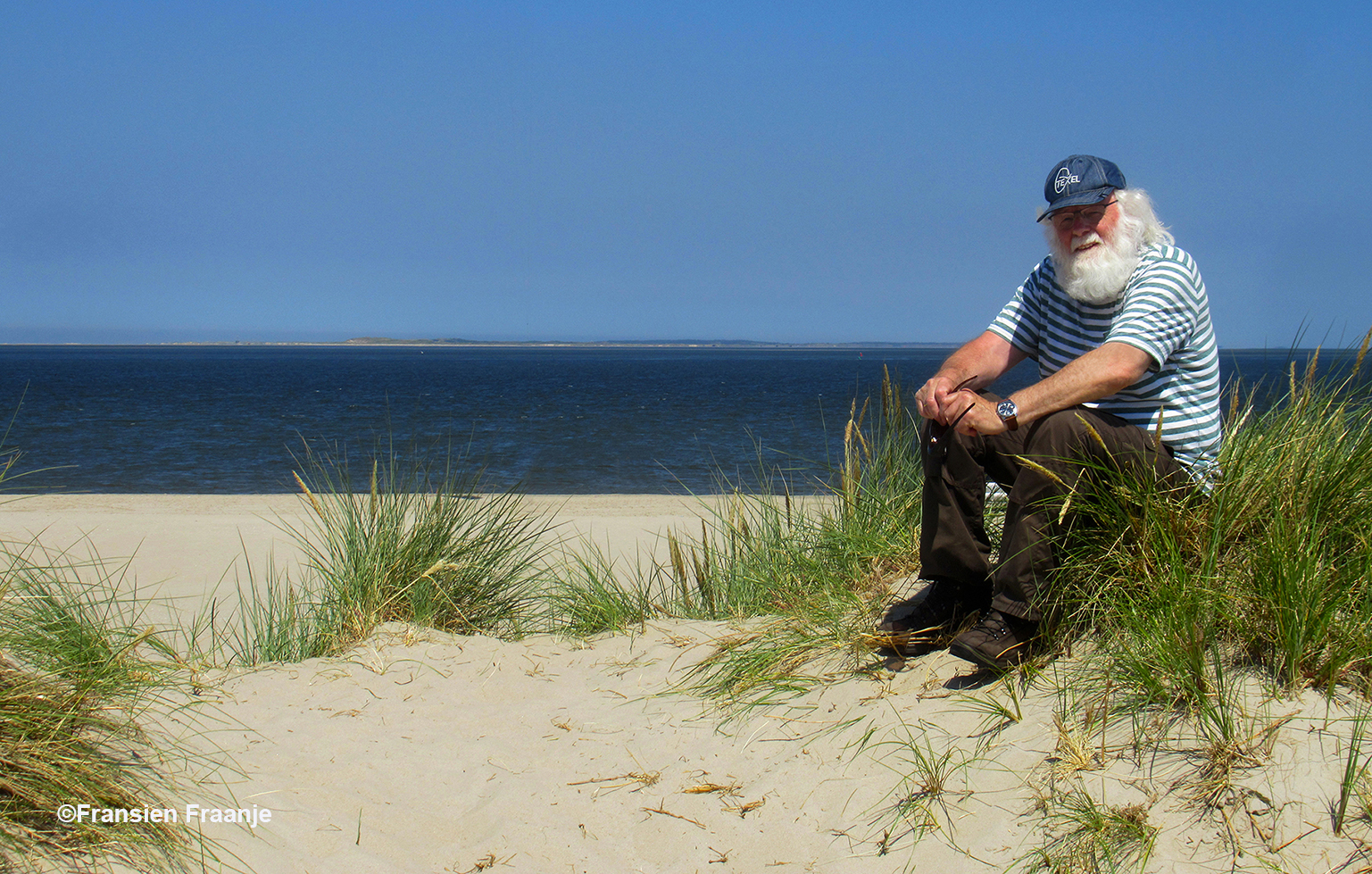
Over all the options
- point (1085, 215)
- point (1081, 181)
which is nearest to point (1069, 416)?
point (1085, 215)

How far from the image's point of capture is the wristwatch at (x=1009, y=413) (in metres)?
2.67

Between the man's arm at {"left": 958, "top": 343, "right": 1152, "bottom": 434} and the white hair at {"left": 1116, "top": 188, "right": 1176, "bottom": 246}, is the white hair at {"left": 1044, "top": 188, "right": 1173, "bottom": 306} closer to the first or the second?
the white hair at {"left": 1116, "top": 188, "right": 1176, "bottom": 246}

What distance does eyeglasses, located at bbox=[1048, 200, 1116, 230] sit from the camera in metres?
2.87

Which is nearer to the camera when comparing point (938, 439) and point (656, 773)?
point (656, 773)

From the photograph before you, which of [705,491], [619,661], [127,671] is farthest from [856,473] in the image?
[705,491]

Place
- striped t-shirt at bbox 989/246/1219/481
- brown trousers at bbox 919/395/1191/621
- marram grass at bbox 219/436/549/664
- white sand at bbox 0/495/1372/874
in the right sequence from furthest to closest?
marram grass at bbox 219/436/549/664 → striped t-shirt at bbox 989/246/1219/481 → brown trousers at bbox 919/395/1191/621 → white sand at bbox 0/495/1372/874

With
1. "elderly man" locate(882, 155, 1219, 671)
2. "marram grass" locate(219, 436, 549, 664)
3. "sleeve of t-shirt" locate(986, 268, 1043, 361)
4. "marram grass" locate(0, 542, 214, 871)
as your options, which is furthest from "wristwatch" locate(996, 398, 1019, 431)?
"marram grass" locate(0, 542, 214, 871)

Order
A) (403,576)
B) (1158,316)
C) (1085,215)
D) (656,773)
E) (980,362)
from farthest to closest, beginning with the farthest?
(403,576)
(980,362)
(1085,215)
(1158,316)
(656,773)

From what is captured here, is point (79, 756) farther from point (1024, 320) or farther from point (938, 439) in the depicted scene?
point (1024, 320)

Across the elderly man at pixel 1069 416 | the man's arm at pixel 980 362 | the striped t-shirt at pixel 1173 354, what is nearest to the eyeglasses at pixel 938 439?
the elderly man at pixel 1069 416

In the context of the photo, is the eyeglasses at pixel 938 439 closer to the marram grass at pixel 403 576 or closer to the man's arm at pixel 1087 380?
the man's arm at pixel 1087 380

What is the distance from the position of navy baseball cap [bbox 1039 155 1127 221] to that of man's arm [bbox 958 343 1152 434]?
1.83 feet

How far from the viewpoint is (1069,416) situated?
8.46 ft

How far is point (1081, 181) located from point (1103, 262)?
30 centimetres
